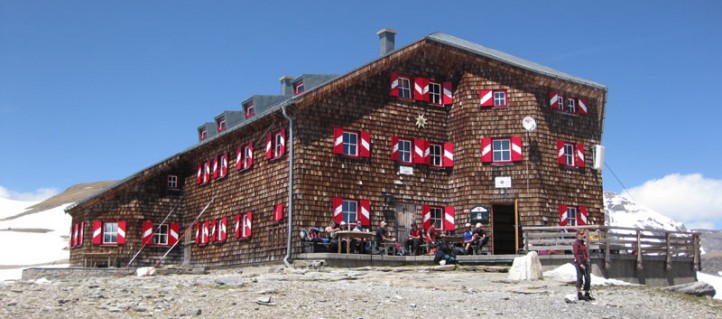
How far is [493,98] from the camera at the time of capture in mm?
29047

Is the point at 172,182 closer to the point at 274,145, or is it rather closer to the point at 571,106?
the point at 274,145

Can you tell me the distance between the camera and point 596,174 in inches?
1193

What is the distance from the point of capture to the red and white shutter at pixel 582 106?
30391mm

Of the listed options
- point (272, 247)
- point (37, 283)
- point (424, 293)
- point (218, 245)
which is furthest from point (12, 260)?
point (424, 293)

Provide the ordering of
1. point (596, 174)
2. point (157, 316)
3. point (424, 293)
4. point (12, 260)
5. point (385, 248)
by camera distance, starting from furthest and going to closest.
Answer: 1. point (12, 260)
2. point (596, 174)
3. point (385, 248)
4. point (424, 293)
5. point (157, 316)

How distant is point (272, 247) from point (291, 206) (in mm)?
1748

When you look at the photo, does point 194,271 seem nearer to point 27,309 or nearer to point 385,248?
point 385,248

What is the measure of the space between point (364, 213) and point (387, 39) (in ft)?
26.4

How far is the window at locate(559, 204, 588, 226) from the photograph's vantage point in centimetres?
2864

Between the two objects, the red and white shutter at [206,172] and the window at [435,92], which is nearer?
the window at [435,92]

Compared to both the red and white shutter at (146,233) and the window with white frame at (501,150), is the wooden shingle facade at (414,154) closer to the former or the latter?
the window with white frame at (501,150)

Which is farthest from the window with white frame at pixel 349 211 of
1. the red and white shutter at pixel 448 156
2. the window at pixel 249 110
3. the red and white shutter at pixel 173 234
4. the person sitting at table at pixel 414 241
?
the red and white shutter at pixel 173 234

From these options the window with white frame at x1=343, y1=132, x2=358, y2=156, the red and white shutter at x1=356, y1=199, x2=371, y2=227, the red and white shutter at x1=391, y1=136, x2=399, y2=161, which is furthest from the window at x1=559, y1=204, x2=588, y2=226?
the window with white frame at x1=343, y1=132, x2=358, y2=156

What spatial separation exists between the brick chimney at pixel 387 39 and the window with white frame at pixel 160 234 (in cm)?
1107
